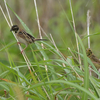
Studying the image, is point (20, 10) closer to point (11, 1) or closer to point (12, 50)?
point (11, 1)

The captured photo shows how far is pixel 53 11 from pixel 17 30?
4.68 meters

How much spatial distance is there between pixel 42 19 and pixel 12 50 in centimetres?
312

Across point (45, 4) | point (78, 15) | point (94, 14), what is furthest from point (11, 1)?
point (94, 14)

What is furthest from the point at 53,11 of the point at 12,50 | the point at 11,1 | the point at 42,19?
the point at 12,50

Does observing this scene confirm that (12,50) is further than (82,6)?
No

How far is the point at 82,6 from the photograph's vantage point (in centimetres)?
713

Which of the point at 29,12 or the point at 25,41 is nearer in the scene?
the point at 25,41

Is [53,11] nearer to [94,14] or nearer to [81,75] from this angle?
[94,14]

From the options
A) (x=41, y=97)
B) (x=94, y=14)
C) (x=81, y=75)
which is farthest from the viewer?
(x=94, y=14)

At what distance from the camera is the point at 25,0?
→ 751 cm

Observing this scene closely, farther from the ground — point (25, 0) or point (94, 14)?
point (25, 0)

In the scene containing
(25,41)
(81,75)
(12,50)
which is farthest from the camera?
(12,50)

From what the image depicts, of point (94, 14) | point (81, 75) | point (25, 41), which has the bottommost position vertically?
point (94, 14)

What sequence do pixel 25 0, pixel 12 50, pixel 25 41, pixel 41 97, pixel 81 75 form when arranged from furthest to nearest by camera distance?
pixel 25 0, pixel 12 50, pixel 25 41, pixel 81 75, pixel 41 97
